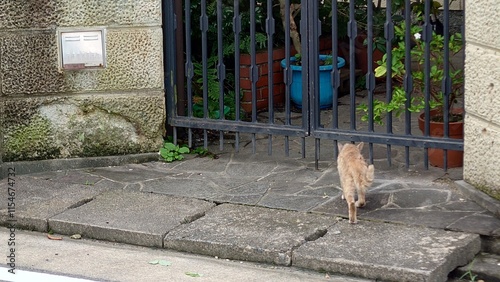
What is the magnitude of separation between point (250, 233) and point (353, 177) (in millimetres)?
809

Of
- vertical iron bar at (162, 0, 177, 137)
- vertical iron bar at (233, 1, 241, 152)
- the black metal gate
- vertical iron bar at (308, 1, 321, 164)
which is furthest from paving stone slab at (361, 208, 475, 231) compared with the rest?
vertical iron bar at (162, 0, 177, 137)

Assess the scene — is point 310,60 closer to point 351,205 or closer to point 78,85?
point 351,205

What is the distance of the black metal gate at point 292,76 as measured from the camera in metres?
7.54

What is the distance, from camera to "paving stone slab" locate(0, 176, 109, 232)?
23.1 feet

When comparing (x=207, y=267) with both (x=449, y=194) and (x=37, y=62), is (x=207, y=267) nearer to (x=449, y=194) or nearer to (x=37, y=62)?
(x=449, y=194)

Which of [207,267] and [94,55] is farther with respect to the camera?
[94,55]

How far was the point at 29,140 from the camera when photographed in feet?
26.7

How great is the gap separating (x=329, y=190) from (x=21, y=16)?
2867 millimetres

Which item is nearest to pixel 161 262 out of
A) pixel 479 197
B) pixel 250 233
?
pixel 250 233

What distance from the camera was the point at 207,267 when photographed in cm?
625

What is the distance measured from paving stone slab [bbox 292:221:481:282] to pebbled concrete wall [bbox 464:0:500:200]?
75cm

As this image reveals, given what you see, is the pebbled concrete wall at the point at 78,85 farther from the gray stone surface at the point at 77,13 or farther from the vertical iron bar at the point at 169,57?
the vertical iron bar at the point at 169,57

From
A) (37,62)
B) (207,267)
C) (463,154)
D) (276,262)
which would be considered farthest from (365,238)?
(37,62)

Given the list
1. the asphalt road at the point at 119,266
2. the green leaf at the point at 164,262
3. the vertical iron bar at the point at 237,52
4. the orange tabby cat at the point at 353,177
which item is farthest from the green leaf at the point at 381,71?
the green leaf at the point at 164,262
